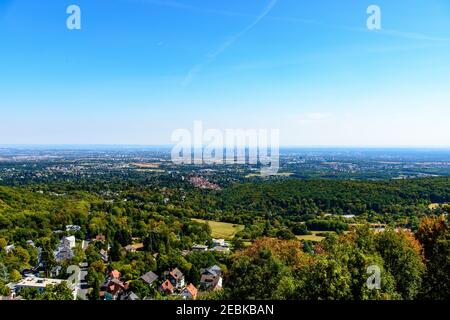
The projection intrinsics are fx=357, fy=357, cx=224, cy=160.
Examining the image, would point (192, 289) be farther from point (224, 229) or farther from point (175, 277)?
point (224, 229)

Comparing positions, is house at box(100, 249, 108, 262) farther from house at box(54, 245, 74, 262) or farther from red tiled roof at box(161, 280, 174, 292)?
red tiled roof at box(161, 280, 174, 292)

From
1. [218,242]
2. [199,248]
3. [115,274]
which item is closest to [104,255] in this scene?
[115,274]

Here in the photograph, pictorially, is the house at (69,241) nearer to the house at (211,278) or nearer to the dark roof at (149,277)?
the dark roof at (149,277)

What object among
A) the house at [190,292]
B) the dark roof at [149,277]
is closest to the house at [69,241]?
the dark roof at [149,277]
